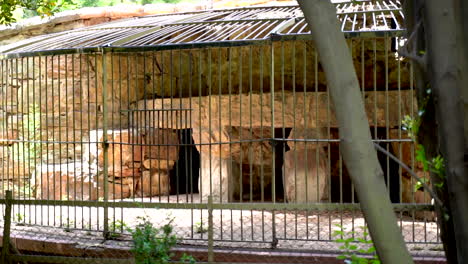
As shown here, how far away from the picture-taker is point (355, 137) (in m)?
2.40

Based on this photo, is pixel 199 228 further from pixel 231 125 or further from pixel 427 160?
pixel 427 160

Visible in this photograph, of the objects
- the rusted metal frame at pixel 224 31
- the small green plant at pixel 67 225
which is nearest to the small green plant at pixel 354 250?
the rusted metal frame at pixel 224 31

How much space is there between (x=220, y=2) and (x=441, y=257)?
880 cm

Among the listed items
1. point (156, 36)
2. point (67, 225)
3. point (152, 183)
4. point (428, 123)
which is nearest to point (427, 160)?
point (428, 123)

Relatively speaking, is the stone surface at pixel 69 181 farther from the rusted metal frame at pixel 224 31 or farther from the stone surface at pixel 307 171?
the stone surface at pixel 307 171

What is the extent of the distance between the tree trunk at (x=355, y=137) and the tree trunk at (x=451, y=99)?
1.03 ft

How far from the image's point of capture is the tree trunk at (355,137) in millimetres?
2393

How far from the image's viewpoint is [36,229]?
297 inches

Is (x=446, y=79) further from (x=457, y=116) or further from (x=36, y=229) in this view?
(x=36, y=229)

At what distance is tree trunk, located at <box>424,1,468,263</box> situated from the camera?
8.28ft

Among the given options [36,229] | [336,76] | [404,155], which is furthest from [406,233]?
[336,76]

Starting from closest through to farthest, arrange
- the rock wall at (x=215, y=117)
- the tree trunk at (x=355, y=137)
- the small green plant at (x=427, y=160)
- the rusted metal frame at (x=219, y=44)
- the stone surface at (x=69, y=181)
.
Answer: the tree trunk at (x=355, y=137) < the small green plant at (x=427, y=160) < the rusted metal frame at (x=219, y=44) < the rock wall at (x=215, y=117) < the stone surface at (x=69, y=181)

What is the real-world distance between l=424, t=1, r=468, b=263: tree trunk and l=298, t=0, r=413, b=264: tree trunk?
0.31 metres

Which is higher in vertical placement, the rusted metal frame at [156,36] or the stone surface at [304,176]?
the rusted metal frame at [156,36]
